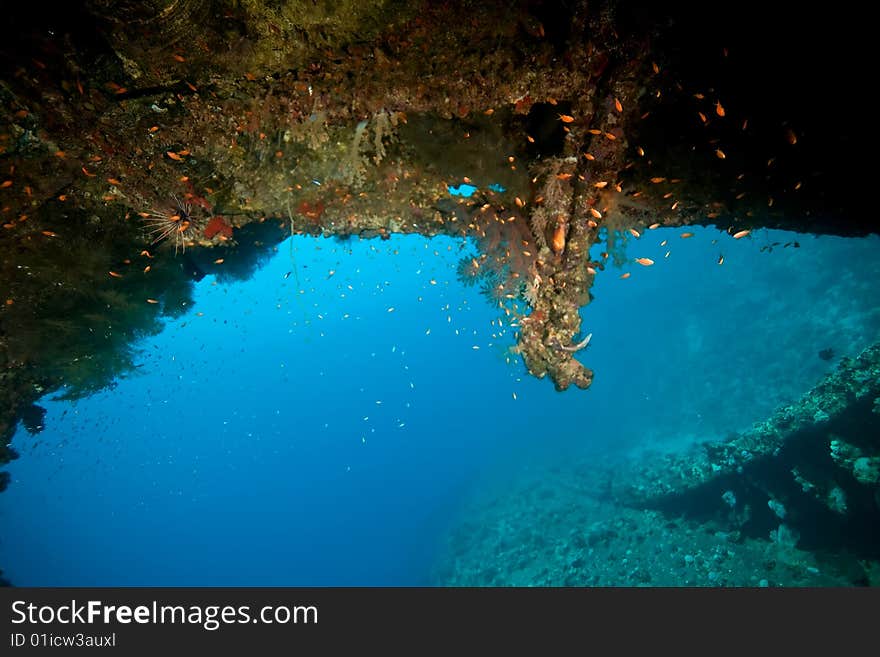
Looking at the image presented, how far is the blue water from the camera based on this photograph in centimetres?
3488

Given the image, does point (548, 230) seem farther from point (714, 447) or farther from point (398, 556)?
point (398, 556)

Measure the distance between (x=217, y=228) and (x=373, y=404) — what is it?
11380 cm

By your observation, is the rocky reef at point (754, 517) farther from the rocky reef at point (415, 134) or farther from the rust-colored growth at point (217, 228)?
the rust-colored growth at point (217, 228)

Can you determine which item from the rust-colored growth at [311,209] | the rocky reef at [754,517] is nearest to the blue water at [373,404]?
the rust-colored growth at [311,209]

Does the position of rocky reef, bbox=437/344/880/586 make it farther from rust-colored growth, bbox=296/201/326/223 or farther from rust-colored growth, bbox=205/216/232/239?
rust-colored growth, bbox=205/216/232/239

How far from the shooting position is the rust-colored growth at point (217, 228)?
18.5 ft

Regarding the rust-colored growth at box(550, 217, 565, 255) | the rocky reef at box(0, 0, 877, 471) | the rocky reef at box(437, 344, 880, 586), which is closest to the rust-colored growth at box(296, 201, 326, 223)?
the rocky reef at box(0, 0, 877, 471)

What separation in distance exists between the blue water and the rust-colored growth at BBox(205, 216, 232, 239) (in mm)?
1197

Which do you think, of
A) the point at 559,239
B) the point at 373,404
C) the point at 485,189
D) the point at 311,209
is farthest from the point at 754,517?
the point at 373,404

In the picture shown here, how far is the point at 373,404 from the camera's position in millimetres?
115812

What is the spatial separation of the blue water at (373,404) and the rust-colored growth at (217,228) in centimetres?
120

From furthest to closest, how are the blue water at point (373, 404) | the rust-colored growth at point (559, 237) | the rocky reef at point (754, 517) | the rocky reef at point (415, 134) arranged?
the blue water at point (373, 404), the rocky reef at point (754, 517), the rust-colored growth at point (559, 237), the rocky reef at point (415, 134)
